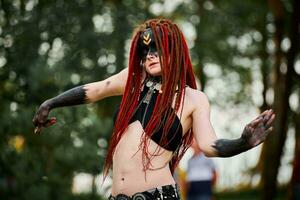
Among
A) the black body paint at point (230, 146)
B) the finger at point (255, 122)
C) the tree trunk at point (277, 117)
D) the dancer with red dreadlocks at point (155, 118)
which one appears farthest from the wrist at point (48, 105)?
the tree trunk at point (277, 117)

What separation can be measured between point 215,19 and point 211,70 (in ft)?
15.3

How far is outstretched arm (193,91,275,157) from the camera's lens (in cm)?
384

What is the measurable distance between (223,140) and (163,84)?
19.1 inches

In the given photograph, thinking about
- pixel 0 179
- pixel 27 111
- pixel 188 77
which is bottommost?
pixel 0 179

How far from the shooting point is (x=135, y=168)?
423cm

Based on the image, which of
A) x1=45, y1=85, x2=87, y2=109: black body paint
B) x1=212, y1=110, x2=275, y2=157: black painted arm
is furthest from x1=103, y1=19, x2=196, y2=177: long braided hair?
x1=212, y1=110, x2=275, y2=157: black painted arm

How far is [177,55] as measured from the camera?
14.2ft

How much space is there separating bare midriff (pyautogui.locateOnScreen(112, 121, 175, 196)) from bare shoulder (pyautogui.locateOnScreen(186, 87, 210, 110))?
285 mm

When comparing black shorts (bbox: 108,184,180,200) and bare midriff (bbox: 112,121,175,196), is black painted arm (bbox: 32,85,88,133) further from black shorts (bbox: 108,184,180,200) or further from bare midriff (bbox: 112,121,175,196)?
black shorts (bbox: 108,184,180,200)

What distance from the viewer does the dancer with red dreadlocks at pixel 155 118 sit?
4.22 meters

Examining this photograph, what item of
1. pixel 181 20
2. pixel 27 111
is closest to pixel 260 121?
pixel 27 111

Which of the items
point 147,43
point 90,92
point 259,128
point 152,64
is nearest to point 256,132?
point 259,128

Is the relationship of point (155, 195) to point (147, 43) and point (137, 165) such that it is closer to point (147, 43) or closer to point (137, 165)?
point (137, 165)

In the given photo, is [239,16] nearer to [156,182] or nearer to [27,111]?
[27,111]
